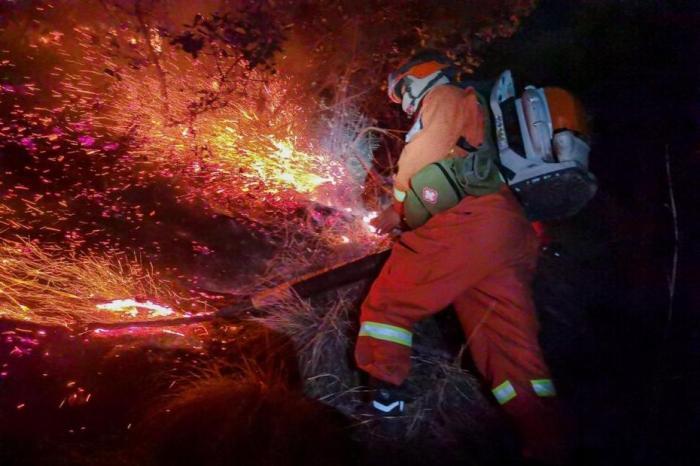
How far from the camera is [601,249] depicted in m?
4.28

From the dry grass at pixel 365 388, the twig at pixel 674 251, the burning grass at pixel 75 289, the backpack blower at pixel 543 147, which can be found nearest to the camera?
the backpack blower at pixel 543 147

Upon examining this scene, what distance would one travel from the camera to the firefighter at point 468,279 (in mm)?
2908

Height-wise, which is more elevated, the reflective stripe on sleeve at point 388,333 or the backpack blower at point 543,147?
the backpack blower at point 543,147

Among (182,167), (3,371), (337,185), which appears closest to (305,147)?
(337,185)

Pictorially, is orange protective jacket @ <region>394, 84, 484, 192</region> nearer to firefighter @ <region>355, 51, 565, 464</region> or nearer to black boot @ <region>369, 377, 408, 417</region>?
firefighter @ <region>355, 51, 565, 464</region>

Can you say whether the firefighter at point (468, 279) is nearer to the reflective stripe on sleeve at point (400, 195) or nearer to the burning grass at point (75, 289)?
the reflective stripe on sleeve at point (400, 195)

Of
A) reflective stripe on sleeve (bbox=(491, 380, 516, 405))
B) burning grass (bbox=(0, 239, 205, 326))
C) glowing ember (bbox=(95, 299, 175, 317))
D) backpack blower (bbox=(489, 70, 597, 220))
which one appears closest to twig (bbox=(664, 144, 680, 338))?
backpack blower (bbox=(489, 70, 597, 220))

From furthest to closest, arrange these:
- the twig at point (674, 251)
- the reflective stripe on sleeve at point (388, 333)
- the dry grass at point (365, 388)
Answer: the twig at point (674, 251)
the dry grass at point (365, 388)
the reflective stripe on sleeve at point (388, 333)

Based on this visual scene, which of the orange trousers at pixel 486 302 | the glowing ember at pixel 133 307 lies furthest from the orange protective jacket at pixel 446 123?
the glowing ember at pixel 133 307

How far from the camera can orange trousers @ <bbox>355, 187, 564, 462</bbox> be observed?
2.89 m

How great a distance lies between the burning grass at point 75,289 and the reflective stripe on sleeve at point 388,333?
1.51m

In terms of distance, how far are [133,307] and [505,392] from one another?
262 centimetres

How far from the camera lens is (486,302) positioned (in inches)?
121

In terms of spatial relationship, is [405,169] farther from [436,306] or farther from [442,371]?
[442,371]
